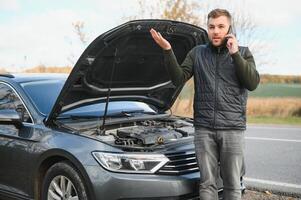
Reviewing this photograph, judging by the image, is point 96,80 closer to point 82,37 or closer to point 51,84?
point 51,84

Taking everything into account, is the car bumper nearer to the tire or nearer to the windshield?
the tire

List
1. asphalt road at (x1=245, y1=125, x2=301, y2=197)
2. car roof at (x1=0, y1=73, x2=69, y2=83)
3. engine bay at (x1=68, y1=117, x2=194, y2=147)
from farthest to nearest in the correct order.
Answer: asphalt road at (x1=245, y1=125, x2=301, y2=197), car roof at (x1=0, y1=73, x2=69, y2=83), engine bay at (x1=68, y1=117, x2=194, y2=147)

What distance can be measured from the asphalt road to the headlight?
2.52m

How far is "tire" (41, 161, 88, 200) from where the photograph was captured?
12.9 ft

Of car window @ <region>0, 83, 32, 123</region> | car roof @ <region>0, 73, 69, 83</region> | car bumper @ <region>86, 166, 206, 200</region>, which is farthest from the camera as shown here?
car roof @ <region>0, 73, 69, 83</region>

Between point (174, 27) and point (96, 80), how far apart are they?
0.98 m

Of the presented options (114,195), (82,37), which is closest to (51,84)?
(114,195)

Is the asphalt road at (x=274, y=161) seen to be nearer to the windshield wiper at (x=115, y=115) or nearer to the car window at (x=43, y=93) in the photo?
the windshield wiper at (x=115, y=115)

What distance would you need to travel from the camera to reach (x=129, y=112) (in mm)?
5383

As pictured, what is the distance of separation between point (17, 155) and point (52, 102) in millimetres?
680

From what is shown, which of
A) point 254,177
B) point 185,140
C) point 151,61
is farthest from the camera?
point 254,177

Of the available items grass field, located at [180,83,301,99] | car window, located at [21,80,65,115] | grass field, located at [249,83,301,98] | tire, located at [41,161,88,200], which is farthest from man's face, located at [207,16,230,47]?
grass field, located at [249,83,301,98]

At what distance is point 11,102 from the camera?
511cm

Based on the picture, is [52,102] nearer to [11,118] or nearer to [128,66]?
[11,118]
